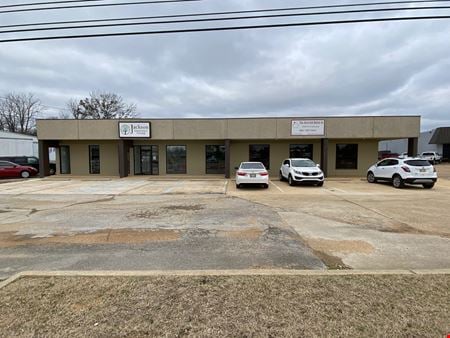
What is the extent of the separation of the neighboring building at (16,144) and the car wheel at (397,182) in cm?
4061

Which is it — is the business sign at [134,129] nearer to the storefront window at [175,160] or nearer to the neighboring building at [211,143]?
the neighboring building at [211,143]

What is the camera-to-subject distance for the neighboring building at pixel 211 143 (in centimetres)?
1889

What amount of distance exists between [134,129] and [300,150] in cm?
1258

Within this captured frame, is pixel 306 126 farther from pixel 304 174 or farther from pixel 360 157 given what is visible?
pixel 360 157

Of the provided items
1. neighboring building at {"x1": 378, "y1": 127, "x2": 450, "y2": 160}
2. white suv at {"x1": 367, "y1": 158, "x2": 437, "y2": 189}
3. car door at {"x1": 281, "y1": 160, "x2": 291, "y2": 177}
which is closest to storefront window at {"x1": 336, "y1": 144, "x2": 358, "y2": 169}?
white suv at {"x1": 367, "y1": 158, "x2": 437, "y2": 189}

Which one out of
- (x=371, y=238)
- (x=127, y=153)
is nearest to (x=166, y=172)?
(x=127, y=153)

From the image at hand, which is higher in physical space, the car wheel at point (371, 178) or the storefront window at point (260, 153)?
the storefront window at point (260, 153)

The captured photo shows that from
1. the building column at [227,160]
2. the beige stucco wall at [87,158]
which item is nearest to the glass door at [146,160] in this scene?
the beige stucco wall at [87,158]

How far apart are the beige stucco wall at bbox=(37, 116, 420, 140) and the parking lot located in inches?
370

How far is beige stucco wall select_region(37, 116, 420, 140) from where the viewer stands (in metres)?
18.5

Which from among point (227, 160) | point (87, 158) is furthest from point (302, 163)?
point (87, 158)

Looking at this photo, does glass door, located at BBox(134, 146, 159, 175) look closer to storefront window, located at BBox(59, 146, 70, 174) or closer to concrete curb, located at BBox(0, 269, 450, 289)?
storefront window, located at BBox(59, 146, 70, 174)

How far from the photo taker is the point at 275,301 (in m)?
3.10

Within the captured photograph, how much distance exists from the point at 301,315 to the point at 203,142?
1928 centimetres
